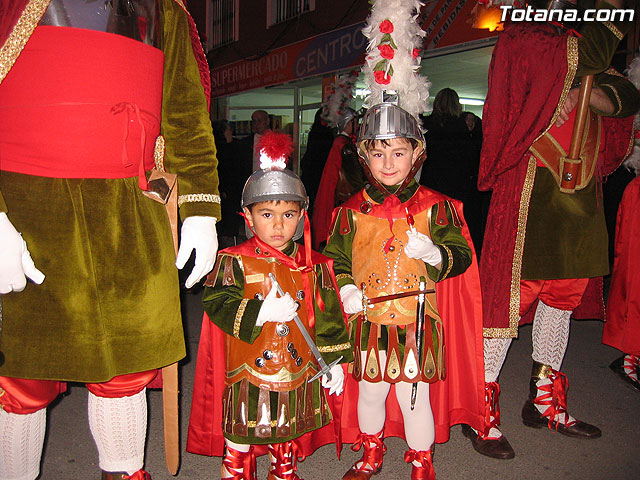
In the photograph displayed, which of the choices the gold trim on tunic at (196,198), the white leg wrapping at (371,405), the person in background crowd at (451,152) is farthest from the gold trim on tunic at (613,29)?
the person in background crowd at (451,152)

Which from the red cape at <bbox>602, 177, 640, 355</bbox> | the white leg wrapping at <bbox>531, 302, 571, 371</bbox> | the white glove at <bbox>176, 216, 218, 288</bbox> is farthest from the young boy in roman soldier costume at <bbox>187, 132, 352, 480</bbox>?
the red cape at <bbox>602, 177, 640, 355</bbox>

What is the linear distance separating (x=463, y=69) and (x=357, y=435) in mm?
6113

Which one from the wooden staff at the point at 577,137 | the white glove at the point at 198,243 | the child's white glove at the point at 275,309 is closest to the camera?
the white glove at the point at 198,243

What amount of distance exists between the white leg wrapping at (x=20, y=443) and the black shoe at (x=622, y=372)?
326 cm

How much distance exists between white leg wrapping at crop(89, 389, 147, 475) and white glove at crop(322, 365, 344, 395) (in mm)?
662

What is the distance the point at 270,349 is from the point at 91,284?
705 millimetres

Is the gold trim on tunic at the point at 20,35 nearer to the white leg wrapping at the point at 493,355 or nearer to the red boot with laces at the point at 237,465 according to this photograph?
the red boot with laces at the point at 237,465

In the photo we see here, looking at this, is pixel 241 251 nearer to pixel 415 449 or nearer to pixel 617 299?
pixel 415 449

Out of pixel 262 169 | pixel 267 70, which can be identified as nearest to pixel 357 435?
pixel 262 169

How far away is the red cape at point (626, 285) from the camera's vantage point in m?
3.03

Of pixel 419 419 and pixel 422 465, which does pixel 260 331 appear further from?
pixel 422 465

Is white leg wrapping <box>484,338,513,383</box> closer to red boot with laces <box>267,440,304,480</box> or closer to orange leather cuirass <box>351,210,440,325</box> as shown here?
orange leather cuirass <box>351,210,440,325</box>

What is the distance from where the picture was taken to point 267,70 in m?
10.9

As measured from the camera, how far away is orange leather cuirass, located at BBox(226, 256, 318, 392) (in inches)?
77.2
